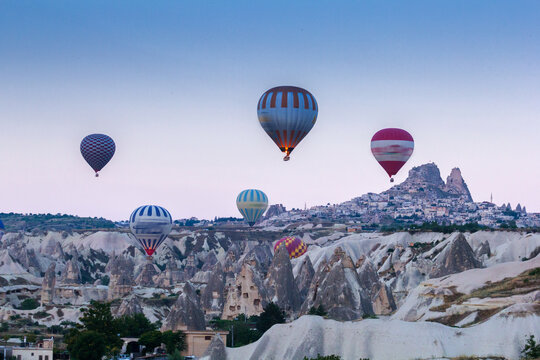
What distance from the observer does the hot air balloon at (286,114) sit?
67.1m

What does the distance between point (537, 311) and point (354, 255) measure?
93.7 metres

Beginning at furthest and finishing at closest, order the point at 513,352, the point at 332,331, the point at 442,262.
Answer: the point at 442,262, the point at 332,331, the point at 513,352

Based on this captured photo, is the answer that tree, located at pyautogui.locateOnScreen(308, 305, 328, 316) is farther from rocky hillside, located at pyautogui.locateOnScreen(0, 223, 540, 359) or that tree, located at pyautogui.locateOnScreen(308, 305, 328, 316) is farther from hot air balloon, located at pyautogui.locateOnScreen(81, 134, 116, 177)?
hot air balloon, located at pyautogui.locateOnScreen(81, 134, 116, 177)

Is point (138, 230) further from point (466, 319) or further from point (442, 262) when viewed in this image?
point (466, 319)

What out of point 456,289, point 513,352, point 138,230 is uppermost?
point 138,230

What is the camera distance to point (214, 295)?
10000cm

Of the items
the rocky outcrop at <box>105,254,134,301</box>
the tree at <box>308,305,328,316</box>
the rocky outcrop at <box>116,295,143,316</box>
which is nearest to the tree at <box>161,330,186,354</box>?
the tree at <box>308,305,328,316</box>

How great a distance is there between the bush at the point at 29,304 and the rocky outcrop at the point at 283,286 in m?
39.7

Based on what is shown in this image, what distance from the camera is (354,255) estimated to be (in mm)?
147000

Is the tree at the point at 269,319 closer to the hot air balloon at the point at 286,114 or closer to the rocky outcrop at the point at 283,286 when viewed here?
the rocky outcrop at the point at 283,286

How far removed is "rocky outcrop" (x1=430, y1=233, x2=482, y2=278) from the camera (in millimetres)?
89875

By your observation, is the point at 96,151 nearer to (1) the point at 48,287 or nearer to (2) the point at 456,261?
(1) the point at 48,287

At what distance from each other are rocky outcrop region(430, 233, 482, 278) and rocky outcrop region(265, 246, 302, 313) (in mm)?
14097

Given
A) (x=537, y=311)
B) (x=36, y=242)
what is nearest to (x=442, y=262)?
(x=537, y=311)
